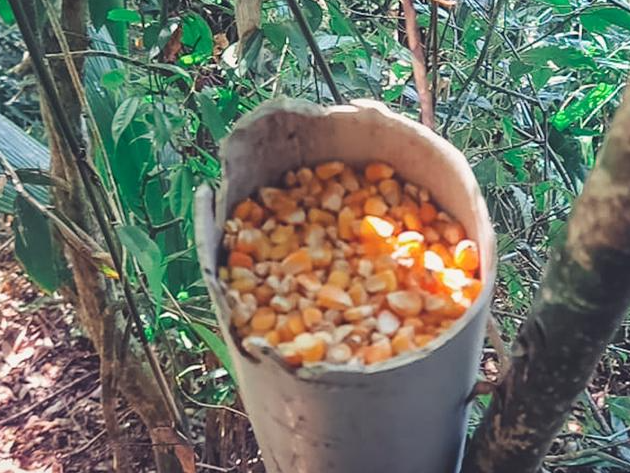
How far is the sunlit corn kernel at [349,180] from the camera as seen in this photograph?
502 millimetres

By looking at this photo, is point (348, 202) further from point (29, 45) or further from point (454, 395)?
point (29, 45)

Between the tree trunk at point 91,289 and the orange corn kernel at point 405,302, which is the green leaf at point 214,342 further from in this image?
the orange corn kernel at point 405,302

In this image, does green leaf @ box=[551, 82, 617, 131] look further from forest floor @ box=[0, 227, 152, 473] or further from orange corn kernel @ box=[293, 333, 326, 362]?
forest floor @ box=[0, 227, 152, 473]

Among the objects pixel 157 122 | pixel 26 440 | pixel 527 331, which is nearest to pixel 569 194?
pixel 157 122

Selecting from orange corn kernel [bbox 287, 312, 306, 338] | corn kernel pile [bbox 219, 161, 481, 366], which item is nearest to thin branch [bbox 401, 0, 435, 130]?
corn kernel pile [bbox 219, 161, 481, 366]

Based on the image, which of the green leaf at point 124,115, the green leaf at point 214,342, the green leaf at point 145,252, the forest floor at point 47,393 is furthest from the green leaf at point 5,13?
the forest floor at point 47,393

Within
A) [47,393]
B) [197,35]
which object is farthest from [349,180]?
[47,393]

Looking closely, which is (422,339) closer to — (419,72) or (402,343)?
(402,343)

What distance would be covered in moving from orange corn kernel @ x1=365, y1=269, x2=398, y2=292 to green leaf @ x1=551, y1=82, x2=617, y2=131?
66 cm

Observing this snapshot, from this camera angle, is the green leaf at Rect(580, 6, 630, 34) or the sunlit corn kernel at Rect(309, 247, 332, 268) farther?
the green leaf at Rect(580, 6, 630, 34)

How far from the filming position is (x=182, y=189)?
0.81 metres

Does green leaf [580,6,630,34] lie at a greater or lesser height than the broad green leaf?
greater

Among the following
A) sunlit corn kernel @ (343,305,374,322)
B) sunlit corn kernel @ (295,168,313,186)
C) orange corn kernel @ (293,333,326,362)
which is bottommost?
sunlit corn kernel @ (343,305,374,322)

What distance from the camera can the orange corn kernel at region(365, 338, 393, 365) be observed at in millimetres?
405
